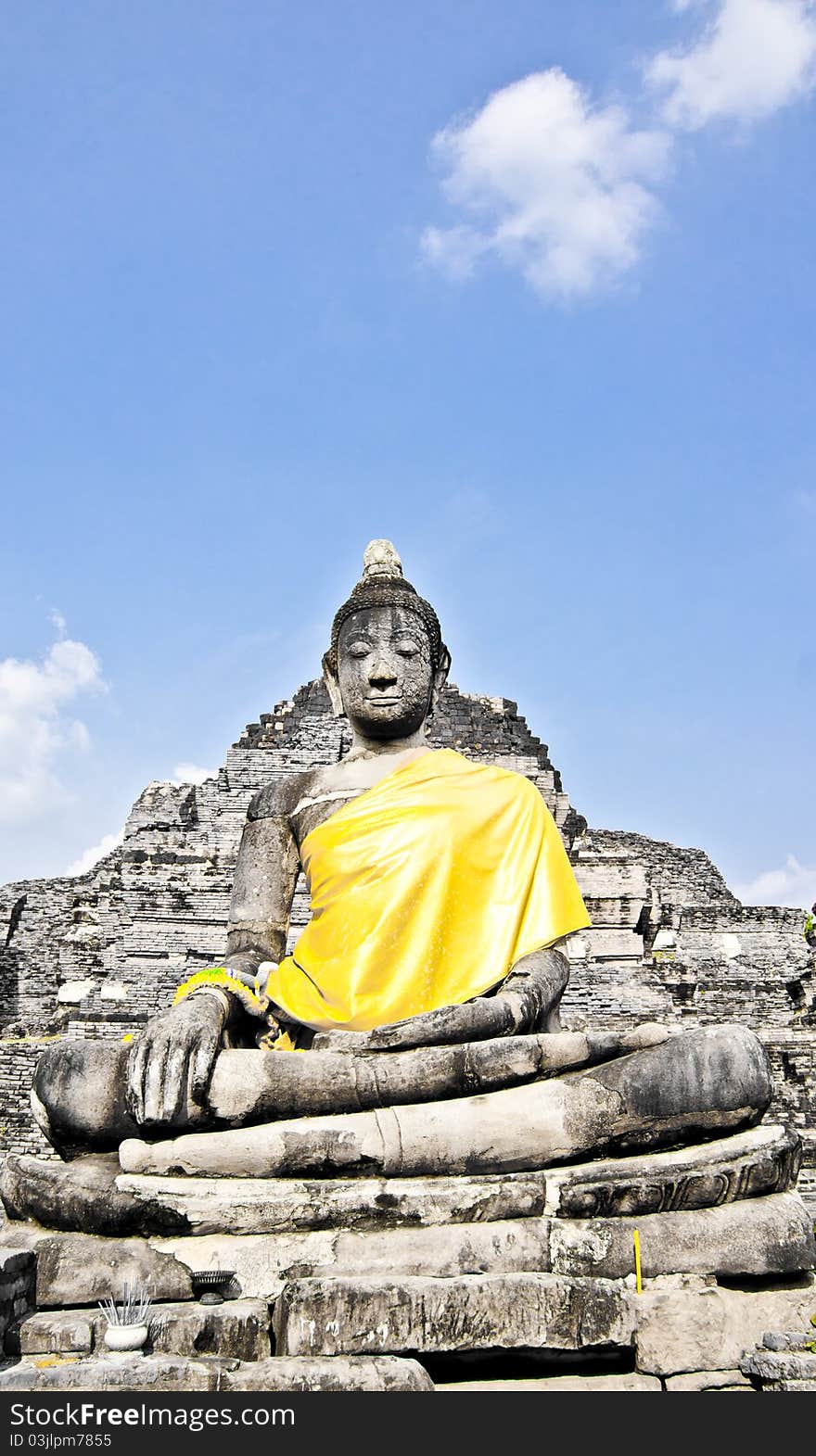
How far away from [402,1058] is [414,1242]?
69 centimetres

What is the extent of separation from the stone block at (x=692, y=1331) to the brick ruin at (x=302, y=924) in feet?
24.0

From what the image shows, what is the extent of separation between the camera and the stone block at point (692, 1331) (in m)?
3.21

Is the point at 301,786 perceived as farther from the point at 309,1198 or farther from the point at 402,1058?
the point at 309,1198

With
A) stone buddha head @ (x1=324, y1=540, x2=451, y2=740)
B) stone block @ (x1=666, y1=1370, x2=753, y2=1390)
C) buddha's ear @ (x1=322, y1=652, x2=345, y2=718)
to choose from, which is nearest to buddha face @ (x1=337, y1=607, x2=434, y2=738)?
stone buddha head @ (x1=324, y1=540, x2=451, y2=740)

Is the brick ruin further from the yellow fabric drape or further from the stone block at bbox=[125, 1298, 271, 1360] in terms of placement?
the stone block at bbox=[125, 1298, 271, 1360]

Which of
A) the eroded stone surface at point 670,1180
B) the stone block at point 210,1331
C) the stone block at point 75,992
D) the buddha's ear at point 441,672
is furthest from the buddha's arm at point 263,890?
the stone block at point 75,992

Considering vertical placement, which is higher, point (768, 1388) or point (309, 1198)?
point (309, 1198)

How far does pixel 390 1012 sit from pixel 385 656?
6.36 ft

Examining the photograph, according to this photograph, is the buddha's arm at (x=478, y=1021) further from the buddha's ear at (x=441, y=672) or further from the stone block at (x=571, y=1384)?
the buddha's ear at (x=441, y=672)

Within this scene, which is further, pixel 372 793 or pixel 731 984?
pixel 731 984

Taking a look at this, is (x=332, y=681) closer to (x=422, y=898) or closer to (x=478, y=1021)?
(x=422, y=898)

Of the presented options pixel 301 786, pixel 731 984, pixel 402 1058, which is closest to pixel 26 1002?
pixel 731 984

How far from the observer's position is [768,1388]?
2.96m

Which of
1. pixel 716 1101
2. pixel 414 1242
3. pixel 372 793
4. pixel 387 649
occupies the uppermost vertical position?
pixel 387 649
